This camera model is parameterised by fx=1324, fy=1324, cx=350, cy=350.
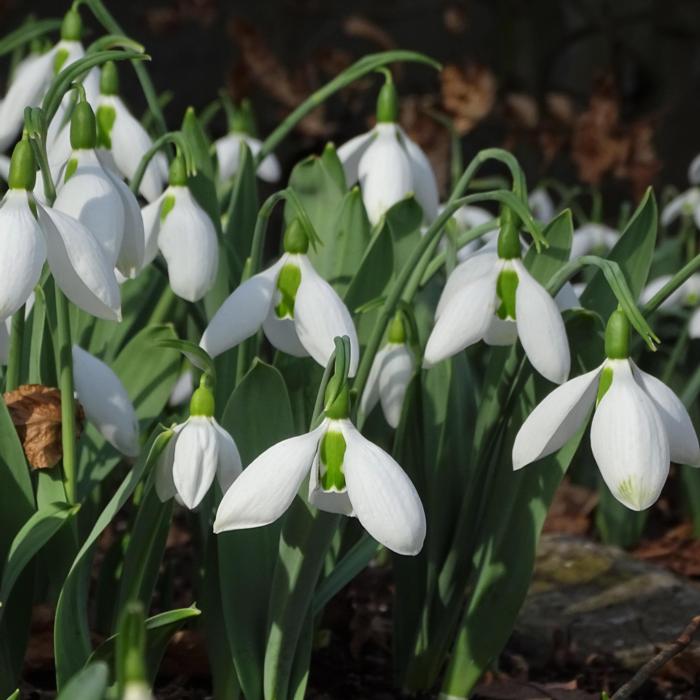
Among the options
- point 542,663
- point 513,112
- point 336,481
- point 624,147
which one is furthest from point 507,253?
point 513,112

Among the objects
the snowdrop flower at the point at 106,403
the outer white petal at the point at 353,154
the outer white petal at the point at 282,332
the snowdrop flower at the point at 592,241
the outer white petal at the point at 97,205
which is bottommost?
the snowdrop flower at the point at 106,403

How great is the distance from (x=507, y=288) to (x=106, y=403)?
0.46 metres

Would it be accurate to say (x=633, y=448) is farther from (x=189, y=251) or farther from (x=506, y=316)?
(x=189, y=251)

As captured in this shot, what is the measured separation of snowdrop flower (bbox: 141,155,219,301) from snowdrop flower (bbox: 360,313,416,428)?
238 millimetres

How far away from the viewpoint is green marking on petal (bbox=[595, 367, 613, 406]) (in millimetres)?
1258

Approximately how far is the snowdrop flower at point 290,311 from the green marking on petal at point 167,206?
0.16m

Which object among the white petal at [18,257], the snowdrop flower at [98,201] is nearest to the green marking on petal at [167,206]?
the snowdrop flower at [98,201]

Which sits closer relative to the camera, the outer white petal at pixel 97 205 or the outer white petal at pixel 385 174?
the outer white petal at pixel 97 205

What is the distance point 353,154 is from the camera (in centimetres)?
190

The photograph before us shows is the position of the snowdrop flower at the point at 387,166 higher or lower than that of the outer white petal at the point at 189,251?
higher

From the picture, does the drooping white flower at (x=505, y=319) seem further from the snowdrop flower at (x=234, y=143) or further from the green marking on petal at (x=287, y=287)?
the snowdrop flower at (x=234, y=143)

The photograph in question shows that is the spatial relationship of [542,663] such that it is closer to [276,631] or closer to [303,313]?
[276,631]

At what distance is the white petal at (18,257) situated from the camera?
44.1 inches

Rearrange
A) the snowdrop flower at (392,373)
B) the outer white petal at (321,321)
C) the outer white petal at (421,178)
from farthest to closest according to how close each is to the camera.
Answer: the outer white petal at (421,178) → the snowdrop flower at (392,373) → the outer white petal at (321,321)
